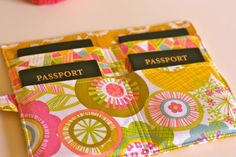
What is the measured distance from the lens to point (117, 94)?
72cm

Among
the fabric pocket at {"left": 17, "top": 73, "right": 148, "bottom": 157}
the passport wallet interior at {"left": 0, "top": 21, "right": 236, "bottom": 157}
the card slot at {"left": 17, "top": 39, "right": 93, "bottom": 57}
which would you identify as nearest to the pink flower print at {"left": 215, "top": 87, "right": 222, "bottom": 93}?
the passport wallet interior at {"left": 0, "top": 21, "right": 236, "bottom": 157}

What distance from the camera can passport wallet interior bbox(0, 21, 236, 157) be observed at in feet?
2.13

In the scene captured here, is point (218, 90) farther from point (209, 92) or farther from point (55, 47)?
point (55, 47)

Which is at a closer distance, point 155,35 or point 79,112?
point 79,112

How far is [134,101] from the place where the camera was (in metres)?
0.72

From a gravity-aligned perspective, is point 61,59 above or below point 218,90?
above

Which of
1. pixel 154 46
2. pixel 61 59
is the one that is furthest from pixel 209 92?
pixel 61 59

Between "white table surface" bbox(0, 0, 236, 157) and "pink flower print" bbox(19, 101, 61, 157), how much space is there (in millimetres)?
111

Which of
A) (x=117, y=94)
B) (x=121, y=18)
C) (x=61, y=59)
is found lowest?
(x=117, y=94)

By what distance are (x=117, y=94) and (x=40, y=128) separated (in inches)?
6.0

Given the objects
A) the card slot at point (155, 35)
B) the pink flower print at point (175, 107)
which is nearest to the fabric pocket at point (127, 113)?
the pink flower print at point (175, 107)

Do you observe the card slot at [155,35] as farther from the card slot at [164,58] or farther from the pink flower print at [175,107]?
the pink flower print at [175,107]

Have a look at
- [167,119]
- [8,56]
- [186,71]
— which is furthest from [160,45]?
[8,56]

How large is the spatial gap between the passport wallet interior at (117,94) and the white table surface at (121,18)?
0.13ft
